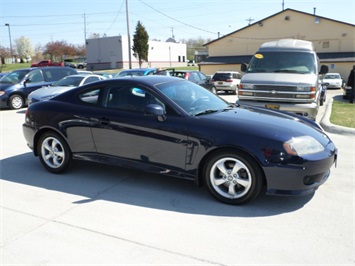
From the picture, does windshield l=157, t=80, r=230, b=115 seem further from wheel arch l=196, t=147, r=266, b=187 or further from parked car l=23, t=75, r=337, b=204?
wheel arch l=196, t=147, r=266, b=187

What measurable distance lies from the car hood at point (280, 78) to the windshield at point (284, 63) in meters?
0.36

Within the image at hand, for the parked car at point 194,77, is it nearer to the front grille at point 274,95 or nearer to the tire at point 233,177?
the front grille at point 274,95

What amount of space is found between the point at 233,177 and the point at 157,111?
4.07ft

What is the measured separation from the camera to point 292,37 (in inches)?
1580

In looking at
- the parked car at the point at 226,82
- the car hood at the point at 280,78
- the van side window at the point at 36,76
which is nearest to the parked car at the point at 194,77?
the parked car at the point at 226,82

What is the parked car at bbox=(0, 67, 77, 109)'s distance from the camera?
13.8 metres

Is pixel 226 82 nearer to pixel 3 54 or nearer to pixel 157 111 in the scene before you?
pixel 157 111

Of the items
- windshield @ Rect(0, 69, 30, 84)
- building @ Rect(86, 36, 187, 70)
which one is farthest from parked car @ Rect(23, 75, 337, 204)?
building @ Rect(86, 36, 187, 70)

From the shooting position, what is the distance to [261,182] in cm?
398

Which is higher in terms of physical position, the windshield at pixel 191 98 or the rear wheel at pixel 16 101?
the windshield at pixel 191 98

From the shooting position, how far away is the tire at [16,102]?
1384 cm

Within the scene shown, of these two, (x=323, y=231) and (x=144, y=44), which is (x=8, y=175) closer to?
(x=323, y=231)

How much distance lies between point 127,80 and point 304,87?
542 cm

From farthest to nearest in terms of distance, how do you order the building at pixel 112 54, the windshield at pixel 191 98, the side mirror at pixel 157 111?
the building at pixel 112 54 → the windshield at pixel 191 98 → the side mirror at pixel 157 111
